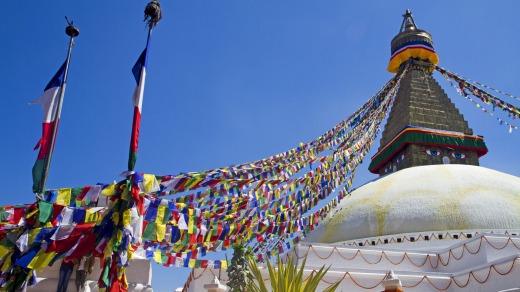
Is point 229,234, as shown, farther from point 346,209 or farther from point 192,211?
point 346,209

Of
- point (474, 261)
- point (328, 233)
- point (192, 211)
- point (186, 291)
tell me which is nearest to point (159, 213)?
point (192, 211)

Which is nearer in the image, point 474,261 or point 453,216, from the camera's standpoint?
point 474,261

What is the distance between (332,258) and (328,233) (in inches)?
166

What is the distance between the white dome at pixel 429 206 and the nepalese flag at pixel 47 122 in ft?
37.9

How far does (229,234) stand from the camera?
1050 centimetres

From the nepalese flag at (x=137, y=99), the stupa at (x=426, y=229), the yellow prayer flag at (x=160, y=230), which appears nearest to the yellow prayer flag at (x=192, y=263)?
the yellow prayer flag at (x=160, y=230)

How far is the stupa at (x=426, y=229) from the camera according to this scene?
41.9 ft

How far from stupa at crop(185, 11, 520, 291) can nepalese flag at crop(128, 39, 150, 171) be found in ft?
15.8

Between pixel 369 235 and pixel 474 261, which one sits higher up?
pixel 369 235

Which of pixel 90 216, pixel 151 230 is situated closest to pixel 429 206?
pixel 151 230

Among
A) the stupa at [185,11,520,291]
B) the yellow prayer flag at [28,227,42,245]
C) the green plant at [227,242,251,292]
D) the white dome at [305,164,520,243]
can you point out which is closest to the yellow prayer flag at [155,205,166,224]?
the green plant at [227,242,251,292]

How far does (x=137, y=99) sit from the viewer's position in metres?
9.24

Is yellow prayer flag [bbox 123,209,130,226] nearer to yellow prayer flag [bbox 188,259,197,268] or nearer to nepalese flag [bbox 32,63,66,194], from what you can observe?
nepalese flag [bbox 32,63,66,194]

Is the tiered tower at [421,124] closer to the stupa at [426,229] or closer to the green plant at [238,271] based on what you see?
the stupa at [426,229]
